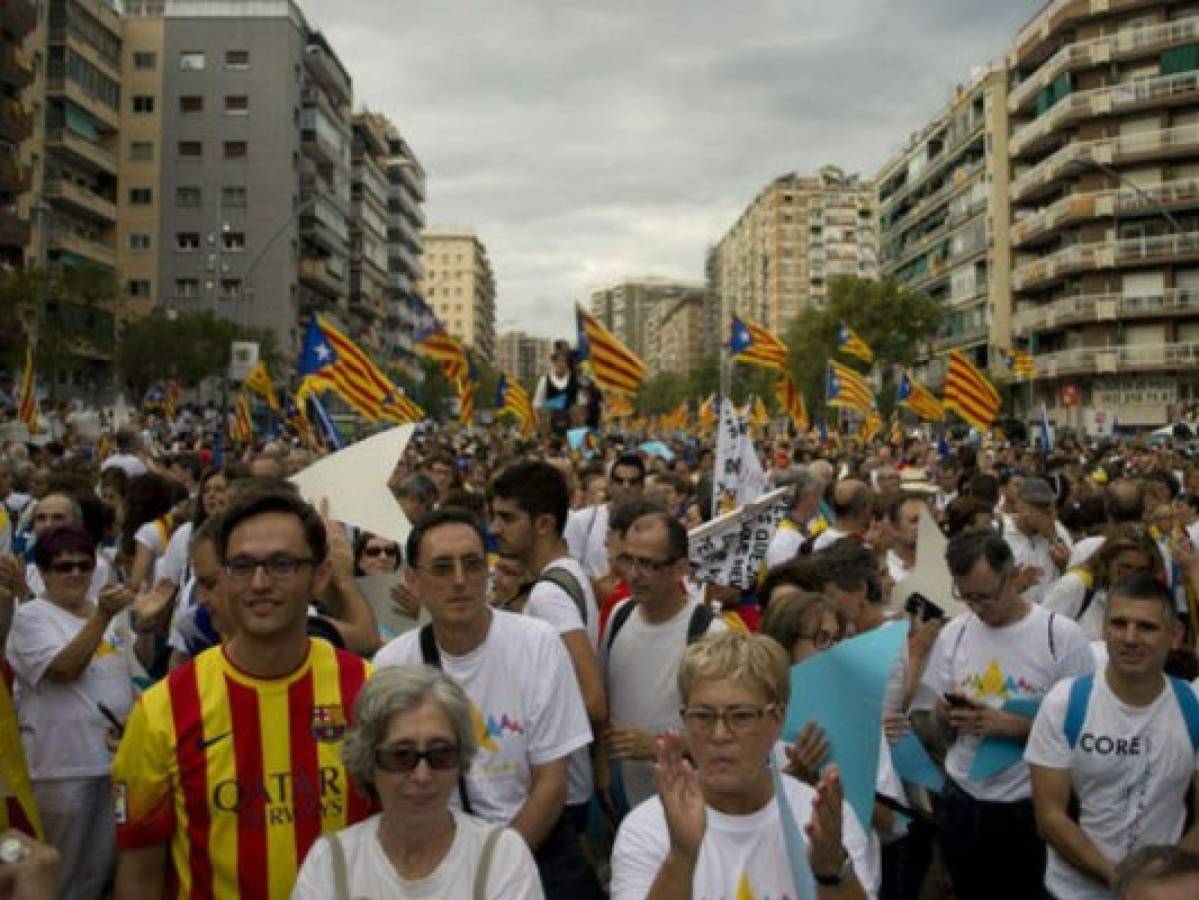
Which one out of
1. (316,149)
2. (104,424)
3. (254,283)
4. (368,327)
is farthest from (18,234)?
(368,327)

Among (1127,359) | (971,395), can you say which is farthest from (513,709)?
(1127,359)

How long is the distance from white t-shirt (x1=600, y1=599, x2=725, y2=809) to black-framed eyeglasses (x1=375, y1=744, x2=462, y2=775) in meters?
Result: 1.71

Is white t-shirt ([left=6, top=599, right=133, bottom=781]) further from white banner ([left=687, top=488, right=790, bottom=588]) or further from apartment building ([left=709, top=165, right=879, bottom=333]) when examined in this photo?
apartment building ([left=709, top=165, right=879, bottom=333])

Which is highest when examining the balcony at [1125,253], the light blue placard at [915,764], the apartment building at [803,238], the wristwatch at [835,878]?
the apartment building at [803,238]

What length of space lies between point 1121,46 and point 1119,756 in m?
62.3

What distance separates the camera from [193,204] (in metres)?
70.9

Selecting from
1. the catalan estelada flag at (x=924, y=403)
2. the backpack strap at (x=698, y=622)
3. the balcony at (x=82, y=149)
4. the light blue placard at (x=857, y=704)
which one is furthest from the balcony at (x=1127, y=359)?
the light blue placard at (x=857, y=704)

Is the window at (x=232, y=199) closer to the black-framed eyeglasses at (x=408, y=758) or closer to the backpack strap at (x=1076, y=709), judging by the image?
the backpack strap at (x=1076, y=709)

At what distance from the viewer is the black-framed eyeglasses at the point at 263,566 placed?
3.26 meters

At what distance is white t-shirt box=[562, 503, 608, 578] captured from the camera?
28.2ft

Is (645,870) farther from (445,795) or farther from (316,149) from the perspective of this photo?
(316,149)

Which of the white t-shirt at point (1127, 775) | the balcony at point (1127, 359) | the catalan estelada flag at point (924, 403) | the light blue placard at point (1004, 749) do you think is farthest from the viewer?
the balcony at point (1127, 359)

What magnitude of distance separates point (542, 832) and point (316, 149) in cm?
7614

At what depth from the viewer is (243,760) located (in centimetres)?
316
